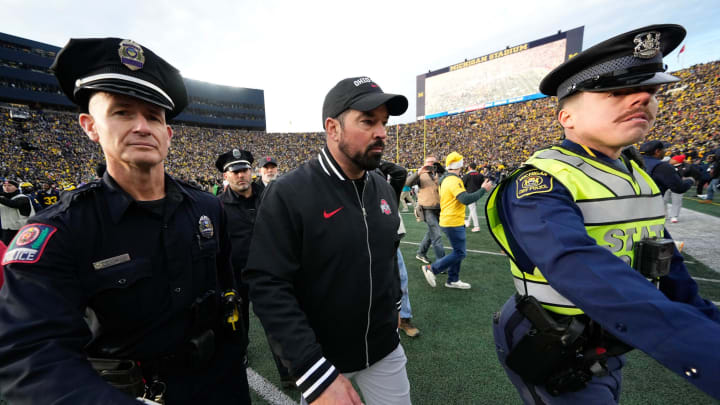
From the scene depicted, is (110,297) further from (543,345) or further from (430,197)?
(430,197)

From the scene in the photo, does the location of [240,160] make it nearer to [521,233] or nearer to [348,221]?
[348,221]

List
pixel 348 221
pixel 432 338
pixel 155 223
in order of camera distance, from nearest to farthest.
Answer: pixel 155 223
pixel 348 221
pixel 432 338

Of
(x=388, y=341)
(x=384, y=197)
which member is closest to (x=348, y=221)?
(x=384, y=197)

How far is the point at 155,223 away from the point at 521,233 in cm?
170

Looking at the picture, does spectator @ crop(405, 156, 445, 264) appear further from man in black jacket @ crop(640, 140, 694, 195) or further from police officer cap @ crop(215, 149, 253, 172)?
man in black jacket @ crop(640, 140, 694, 195)

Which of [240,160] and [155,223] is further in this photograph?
[240,160]

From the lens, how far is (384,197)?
1.96 meters

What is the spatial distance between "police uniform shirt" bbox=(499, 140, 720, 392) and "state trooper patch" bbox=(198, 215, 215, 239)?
157cm

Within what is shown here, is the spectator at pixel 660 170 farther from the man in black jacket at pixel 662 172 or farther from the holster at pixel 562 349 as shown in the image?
the holster at pixel 562 349

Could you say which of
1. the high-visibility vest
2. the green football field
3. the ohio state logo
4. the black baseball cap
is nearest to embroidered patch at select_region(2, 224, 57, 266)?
the ohio state logo

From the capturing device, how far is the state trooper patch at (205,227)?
5.00ft

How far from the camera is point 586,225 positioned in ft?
A: 4.08

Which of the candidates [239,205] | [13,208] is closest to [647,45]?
[239,205]

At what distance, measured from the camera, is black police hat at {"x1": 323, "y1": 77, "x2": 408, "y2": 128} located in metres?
1.56
